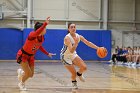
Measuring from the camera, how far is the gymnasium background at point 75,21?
79.9ft

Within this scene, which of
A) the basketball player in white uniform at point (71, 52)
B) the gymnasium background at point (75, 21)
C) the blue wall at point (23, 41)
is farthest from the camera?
the gymnasium background at point (75, 21)

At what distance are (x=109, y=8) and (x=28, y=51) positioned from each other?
18.5 m

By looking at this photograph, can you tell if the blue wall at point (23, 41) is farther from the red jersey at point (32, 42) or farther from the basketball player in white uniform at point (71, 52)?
the red jersey at point (32, 42)

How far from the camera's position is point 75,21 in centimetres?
2588

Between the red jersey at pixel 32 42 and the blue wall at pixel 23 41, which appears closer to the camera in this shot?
the red jersey at pixel 32 42

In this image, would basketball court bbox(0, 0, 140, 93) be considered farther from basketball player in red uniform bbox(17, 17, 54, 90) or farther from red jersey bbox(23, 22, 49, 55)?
red jersey bbox(23, 22, 49, 55)

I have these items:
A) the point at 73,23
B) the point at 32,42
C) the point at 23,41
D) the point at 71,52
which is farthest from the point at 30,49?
the point at 23,41

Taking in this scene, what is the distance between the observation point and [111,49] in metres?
25.1

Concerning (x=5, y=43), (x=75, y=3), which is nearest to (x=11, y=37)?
(x=5, y=43)

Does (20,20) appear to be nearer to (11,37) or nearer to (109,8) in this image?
(11,37)

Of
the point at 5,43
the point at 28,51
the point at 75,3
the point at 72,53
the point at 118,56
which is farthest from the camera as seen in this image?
the point at 75,3

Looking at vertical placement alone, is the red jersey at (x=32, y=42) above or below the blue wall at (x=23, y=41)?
above

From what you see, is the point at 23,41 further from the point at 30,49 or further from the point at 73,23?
the point at 30,49

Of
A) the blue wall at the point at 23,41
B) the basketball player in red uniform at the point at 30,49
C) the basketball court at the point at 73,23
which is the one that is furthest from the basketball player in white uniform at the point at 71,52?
the blue wall at the point at 23,41
